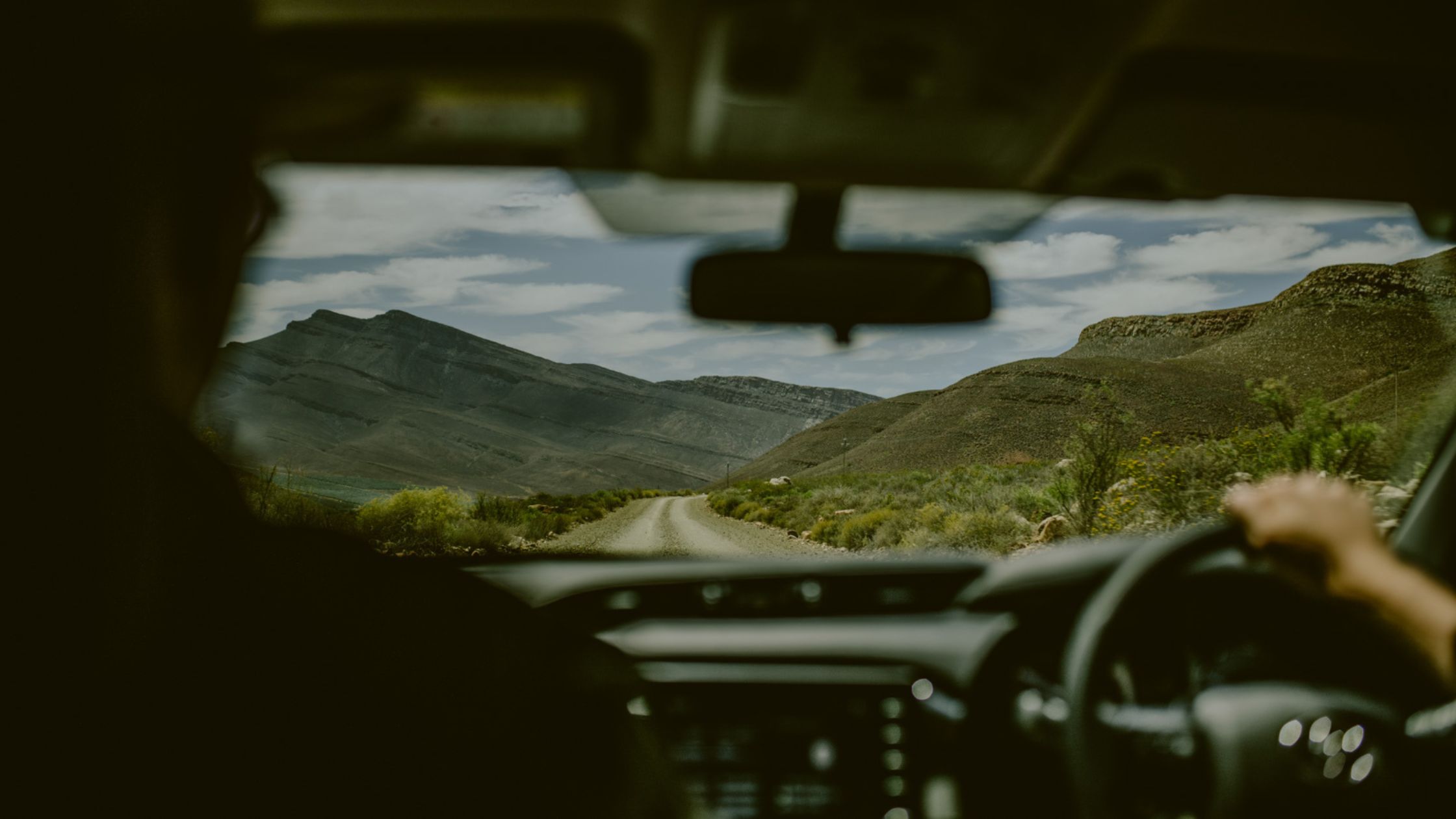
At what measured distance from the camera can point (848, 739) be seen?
3324 millimetres

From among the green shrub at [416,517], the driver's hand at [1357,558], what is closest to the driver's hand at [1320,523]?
the driver's hand at [1357,558]

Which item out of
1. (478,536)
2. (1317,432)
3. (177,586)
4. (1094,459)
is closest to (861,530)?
(1094,459)

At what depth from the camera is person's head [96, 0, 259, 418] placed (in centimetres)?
120

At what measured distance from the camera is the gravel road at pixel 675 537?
16.5 meters

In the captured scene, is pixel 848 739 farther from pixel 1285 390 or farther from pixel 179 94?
pixel 1285 390

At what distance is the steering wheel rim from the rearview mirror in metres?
1.06

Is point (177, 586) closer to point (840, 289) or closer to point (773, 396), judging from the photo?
point (840, 289)

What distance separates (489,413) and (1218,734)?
26901 millimetres

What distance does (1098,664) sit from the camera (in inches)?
90.0

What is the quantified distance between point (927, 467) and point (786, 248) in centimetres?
2276

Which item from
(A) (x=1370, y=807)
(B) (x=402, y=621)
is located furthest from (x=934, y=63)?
(A) (x=1370, y=807)

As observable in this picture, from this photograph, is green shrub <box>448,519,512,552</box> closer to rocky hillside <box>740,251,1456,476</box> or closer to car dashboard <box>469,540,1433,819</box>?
rocky hillside <box>740,251,1456,476</box>

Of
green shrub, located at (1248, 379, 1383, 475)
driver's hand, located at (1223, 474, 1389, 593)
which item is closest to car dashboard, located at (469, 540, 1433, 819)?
driver's hand, located at (1223, 474, 1389, 593)

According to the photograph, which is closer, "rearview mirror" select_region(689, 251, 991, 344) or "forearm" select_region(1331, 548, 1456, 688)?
"forearm" select_region(1331, 548, 1456, 688)
